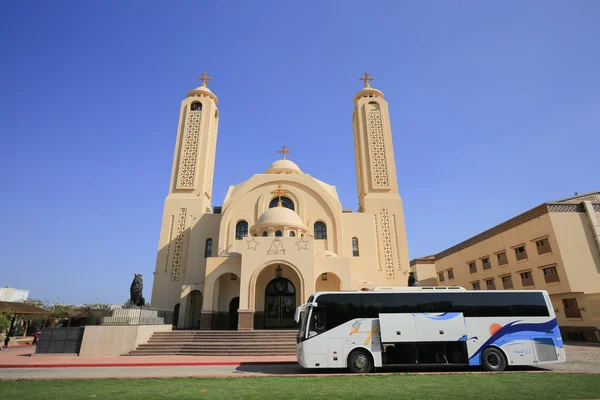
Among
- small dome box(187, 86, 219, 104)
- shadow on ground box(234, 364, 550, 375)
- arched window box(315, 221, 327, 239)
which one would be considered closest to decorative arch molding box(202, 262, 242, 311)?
arched window box(315, 221, 327, 239)

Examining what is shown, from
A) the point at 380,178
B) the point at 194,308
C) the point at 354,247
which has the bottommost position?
the point at 194,308

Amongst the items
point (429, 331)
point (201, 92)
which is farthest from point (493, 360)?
point (201, 92)

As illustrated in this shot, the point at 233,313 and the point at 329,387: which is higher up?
the point at 233,313

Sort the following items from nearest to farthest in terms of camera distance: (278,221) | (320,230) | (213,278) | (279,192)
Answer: (213,278), (278,221), (279,192), (320,230)

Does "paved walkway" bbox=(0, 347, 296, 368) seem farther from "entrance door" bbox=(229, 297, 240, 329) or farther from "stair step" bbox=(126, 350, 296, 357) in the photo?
"entrance door" bbox=(229, 297, 240, 329)

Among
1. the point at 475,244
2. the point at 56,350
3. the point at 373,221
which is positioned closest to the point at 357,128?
the point at 373,221

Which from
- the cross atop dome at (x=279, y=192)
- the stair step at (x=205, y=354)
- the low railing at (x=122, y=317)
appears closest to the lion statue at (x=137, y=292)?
the low railing at (x=122, y=317)

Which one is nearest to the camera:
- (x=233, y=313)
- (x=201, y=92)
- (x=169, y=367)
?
(x=169, y=367)

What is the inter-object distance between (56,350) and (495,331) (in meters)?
16.0

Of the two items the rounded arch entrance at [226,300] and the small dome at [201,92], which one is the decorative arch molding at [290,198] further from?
the small dome at [201,92]

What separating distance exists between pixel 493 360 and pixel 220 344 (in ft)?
33.2

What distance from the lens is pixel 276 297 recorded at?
1894cm

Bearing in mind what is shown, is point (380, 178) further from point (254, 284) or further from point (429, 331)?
point (429, 331)

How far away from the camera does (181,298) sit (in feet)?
64.8
